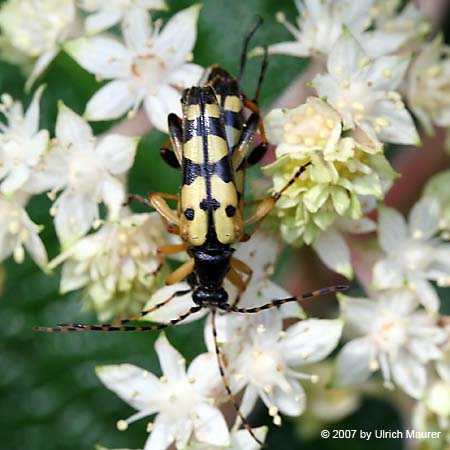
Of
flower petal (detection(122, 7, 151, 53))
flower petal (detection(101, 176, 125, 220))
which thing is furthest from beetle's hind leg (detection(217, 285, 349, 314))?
flower petal (detection(122, 7, 151, 53))

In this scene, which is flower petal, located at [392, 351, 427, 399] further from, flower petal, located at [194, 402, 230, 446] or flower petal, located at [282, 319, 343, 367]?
flower petal, located at [194, 402, 230, 446]

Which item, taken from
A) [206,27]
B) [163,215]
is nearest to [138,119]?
[163,215]

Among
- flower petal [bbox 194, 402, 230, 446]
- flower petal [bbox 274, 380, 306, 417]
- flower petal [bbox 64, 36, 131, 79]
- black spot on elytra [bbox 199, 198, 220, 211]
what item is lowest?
flower petal [bbox 274, 380, 306, 417]

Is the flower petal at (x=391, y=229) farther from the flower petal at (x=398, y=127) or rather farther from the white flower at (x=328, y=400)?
the white flower at (x=328, y=400)

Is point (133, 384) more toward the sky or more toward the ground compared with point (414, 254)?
more toward the ground

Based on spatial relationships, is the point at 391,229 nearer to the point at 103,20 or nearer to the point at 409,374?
the point at 409,374

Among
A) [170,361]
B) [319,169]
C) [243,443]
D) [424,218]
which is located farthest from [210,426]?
[424,218]
